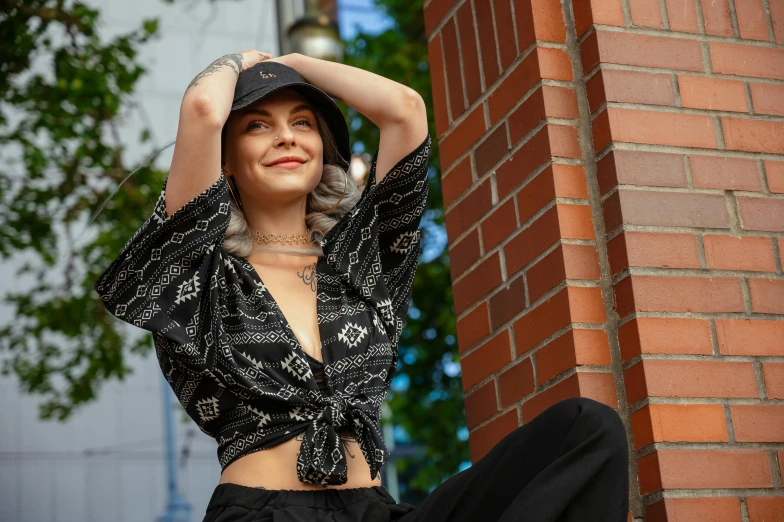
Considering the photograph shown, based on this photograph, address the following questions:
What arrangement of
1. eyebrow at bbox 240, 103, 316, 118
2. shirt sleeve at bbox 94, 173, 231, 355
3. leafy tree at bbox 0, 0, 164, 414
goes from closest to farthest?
1. shirt sleeve at bbox 94, 173, 231, 355
2. eyebrow at bbox 240, 103, 316, 118
3. leafy tree at bbox 0, 0, 164, 414

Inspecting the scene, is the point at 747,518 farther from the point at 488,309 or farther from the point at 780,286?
the point at 488,309

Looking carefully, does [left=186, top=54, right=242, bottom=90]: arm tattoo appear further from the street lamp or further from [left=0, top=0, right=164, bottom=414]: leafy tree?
[left=0, top=0, right=164, bottom=414]: leafy tree

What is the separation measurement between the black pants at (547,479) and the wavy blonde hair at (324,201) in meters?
0.77

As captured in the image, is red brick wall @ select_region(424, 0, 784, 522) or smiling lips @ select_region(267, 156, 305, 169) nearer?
red brick wall @ select_region(424, 0, 784, 522)

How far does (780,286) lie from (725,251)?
0.18m

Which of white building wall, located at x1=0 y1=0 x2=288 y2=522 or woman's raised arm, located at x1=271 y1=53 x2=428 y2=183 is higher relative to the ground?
white building wall, located at x1=0 y1=0 x2=288 y2=522

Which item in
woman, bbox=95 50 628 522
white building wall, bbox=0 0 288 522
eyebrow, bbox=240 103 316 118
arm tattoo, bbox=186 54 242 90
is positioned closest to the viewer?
woman, bbox=95 50 628 522

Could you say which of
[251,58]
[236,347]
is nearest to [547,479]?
[236,347]

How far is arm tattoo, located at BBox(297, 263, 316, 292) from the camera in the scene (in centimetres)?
295

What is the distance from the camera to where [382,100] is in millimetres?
3029

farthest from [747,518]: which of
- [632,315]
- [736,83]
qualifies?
[736,83]

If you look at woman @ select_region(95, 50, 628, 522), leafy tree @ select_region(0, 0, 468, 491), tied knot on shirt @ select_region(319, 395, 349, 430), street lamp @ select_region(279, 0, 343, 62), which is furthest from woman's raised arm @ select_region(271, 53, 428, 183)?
leafy tree @ select_region(0, 0, 468, 491)

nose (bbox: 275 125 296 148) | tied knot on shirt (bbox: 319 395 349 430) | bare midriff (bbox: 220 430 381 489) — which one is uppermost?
nose (bbox: 275 125 296 148)

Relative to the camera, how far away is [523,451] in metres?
2.18
